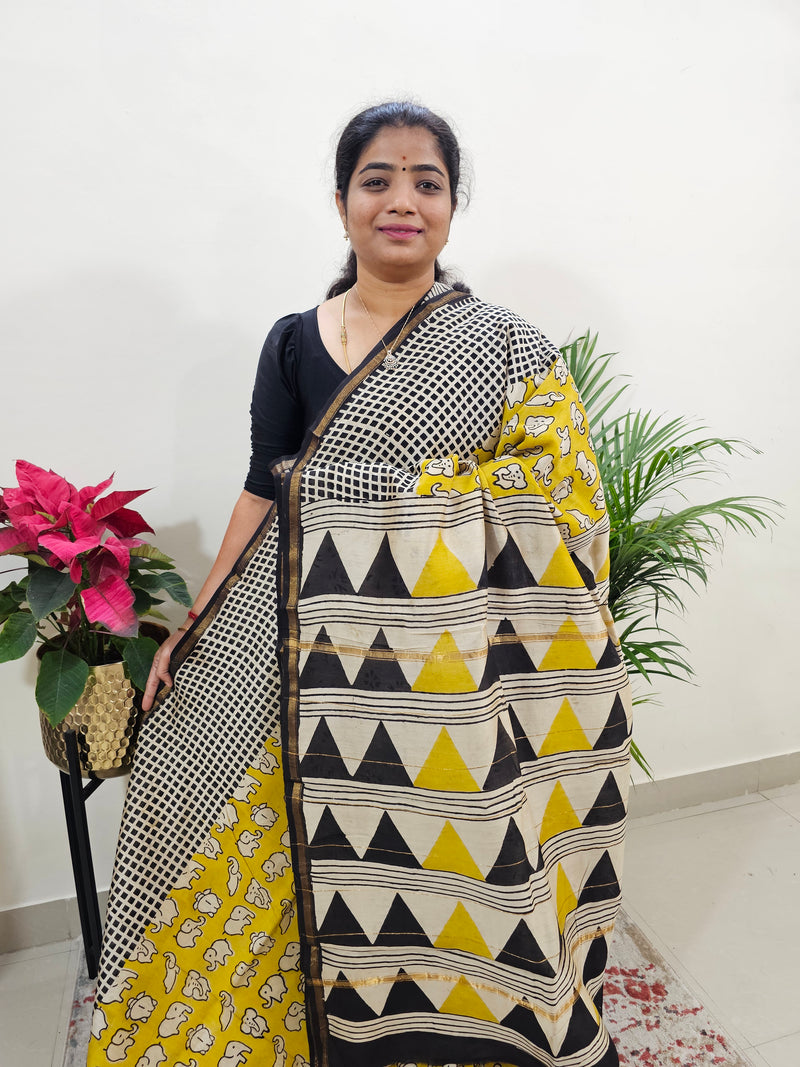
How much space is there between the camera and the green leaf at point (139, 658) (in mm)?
1221

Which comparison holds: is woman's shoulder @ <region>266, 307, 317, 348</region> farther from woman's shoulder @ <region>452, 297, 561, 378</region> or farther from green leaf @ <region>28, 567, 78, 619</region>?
green leaf @ <region>28, 567, 78, 619</region>

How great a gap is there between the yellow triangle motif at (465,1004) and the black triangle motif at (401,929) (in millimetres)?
72

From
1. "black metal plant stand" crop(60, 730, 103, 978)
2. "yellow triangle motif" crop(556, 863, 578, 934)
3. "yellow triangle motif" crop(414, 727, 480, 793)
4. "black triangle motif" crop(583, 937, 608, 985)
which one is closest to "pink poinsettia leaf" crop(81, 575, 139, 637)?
"black metal plant stand" crop(60, 730, 103, 978)

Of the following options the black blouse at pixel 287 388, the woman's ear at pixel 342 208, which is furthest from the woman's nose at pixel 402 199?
the black blouse at pixel 287 388

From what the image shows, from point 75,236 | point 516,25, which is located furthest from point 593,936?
point 516,25

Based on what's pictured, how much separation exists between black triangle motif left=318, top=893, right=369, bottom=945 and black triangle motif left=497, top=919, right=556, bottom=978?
0.19 meters

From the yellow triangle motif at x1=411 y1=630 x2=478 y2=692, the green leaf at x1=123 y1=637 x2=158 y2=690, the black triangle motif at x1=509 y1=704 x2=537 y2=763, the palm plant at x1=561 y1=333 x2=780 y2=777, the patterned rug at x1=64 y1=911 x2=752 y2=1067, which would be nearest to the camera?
the yellow triangle motif at x1=411 y1=630 x2=478 y2=692

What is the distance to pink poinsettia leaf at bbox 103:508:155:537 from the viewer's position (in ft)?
4.18

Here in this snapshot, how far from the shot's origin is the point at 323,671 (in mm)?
1038

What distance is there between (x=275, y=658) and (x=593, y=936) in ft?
2.00

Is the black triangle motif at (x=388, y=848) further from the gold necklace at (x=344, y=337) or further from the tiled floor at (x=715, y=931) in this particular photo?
the tiled floor at (x=715, y=931)

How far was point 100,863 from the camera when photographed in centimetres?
164

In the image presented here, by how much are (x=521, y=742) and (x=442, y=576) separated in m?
0.28

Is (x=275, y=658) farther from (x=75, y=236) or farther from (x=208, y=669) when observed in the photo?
(x=75, y=236)
